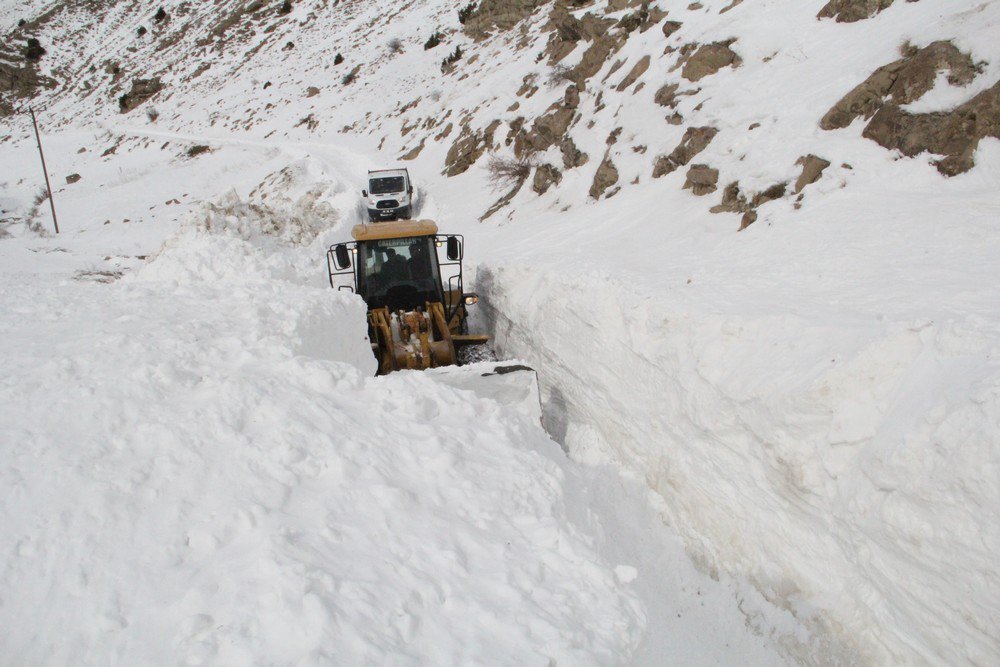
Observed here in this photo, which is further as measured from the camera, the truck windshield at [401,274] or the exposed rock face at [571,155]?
the exposed rock face at [571,155]

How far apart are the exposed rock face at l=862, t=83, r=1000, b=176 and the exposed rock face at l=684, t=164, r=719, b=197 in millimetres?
2251

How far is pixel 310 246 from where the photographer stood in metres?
17.4

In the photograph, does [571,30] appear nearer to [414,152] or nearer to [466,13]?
[414,152]

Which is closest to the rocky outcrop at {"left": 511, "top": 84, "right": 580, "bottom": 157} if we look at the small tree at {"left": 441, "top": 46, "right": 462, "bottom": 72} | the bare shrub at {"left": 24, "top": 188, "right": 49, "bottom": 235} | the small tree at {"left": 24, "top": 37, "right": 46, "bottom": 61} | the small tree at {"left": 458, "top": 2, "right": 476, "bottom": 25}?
the small tree at {"left": 441, "top": 46, "right": 462, "bottom": 72}

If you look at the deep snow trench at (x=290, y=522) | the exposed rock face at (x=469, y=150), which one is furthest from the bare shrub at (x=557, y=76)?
the deep snow trench at (x=290, y=522)

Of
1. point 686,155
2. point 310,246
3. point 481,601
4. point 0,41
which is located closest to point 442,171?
point 310,246

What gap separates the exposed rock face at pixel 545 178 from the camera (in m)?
14.8

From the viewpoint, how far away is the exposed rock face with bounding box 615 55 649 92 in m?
14.2

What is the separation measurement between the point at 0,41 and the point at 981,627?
85508 mm

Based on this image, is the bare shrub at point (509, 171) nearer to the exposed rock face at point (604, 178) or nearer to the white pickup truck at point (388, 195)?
the white pickup truck at point (388, 195)

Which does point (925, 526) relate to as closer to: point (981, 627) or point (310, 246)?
point (981, 627)

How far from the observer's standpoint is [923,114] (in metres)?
6.95

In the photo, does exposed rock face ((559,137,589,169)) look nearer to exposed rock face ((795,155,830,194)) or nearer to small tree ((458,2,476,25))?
exposed rock face ((795,155,830,194))

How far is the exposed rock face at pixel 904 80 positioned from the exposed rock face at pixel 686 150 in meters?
2.17
